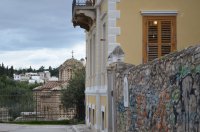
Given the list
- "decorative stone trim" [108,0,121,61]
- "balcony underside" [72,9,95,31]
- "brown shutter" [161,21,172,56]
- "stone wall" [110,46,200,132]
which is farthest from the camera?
"balcony underside" [72,9,95,31]

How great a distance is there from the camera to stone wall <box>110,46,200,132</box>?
6988 mm

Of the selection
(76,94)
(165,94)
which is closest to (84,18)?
(76,94)

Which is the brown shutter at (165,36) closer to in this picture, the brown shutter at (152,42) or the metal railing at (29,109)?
the brown shutter at (152,42)

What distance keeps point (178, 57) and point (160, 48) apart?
965 cm

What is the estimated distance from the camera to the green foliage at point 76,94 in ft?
109

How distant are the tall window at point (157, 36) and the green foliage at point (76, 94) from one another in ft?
52.7

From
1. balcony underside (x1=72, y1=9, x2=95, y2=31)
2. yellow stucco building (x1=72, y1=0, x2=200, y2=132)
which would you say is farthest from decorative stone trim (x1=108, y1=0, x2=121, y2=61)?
balcony underside (x1=72, y1=9, x2=95, y2=31)

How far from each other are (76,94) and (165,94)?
2490cm

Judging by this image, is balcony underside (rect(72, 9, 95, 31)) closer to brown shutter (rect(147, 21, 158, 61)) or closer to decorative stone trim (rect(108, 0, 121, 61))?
decorative stone trim (rect(108, 0, 121, 61))

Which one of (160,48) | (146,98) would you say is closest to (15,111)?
(160,48)

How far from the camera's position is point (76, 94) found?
3347cm

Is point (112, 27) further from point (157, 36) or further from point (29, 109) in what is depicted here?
point (29, 109)

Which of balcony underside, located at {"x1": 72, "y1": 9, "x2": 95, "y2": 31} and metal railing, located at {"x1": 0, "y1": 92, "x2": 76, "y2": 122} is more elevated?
balcony underside, located at {"x1": 72, "y1": 9, "x2": 95, "y2": 31}

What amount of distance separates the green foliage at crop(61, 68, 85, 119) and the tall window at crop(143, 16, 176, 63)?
16067 millimetres
